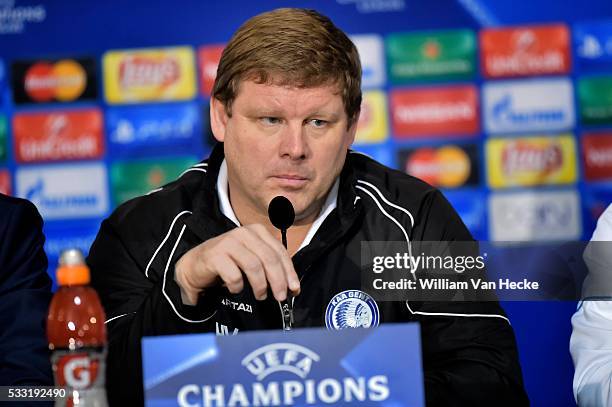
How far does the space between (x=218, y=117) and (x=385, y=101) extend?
1.56 meters

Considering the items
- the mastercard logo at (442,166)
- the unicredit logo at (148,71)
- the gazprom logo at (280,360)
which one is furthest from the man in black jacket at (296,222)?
the unicredit logo at (148,71)

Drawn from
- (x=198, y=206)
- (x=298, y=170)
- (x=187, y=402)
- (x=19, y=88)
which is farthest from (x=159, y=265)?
(x=19, y=88)

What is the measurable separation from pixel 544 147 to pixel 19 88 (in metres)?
1.82

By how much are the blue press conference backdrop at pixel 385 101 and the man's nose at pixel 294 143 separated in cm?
163

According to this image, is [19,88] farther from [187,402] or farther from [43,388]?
[187,402]

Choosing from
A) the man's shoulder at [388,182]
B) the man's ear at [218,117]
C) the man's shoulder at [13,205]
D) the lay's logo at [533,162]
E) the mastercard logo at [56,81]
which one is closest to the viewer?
the man's shoulder at [13,205]

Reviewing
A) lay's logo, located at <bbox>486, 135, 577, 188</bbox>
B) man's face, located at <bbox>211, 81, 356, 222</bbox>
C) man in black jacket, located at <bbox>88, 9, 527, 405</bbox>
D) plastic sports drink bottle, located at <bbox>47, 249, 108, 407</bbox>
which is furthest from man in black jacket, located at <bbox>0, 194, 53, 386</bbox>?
lay's logo, located at <bbox>486, 135, 577, 188</bbox>

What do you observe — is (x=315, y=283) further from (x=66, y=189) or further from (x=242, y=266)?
(x=66, y=189)

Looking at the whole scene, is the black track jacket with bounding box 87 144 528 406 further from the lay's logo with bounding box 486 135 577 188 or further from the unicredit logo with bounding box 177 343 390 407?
the lay's logo with bounding box 486 135 577 188

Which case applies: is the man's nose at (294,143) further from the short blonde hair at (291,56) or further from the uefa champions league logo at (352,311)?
the uefa champions league logo at (352,311)

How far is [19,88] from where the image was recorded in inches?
125

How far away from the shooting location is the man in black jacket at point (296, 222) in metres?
1.34

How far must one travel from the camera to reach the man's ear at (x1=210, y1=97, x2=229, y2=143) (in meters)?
1.62

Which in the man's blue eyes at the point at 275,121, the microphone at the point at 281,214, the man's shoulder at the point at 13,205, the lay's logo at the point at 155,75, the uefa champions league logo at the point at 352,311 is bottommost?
the uefa champions league logo at the point at 352,311
